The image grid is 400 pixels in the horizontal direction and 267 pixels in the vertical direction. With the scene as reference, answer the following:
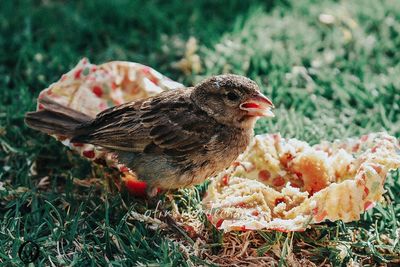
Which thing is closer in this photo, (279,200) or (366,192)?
(366,192)

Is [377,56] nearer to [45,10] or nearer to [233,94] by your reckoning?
[233,94]

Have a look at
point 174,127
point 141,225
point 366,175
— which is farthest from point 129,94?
point 366,175

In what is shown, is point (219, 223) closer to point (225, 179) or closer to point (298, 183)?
point (225, 179)

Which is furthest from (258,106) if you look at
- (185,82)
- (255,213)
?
(185,82)

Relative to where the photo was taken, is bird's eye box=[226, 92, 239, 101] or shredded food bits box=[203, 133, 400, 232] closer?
shredded food bits box=[203, 133, 400, 232]

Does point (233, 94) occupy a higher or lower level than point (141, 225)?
higher

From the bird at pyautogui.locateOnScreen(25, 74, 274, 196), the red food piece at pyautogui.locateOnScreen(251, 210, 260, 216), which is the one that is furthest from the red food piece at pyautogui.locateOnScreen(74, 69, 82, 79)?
the red food piece at pyautogui.locateOnScreen(251, 210, 260, 216)

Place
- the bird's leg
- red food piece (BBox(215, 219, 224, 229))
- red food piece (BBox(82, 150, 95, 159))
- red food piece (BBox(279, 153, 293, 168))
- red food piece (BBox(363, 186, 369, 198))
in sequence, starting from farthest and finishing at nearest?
red food piece (BBox(82, 150, 95, 159)) → red food piece (BBox(279, 153, 293, 168)) → the bird's leg → red food piece (BBox(215, 219, 224, 229)) → red food piece (BBox(363, 186, 369, 198))

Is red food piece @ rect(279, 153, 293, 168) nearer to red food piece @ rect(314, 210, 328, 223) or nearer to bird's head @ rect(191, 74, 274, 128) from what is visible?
bird's head @ rect(191, 74, 274, 128)
